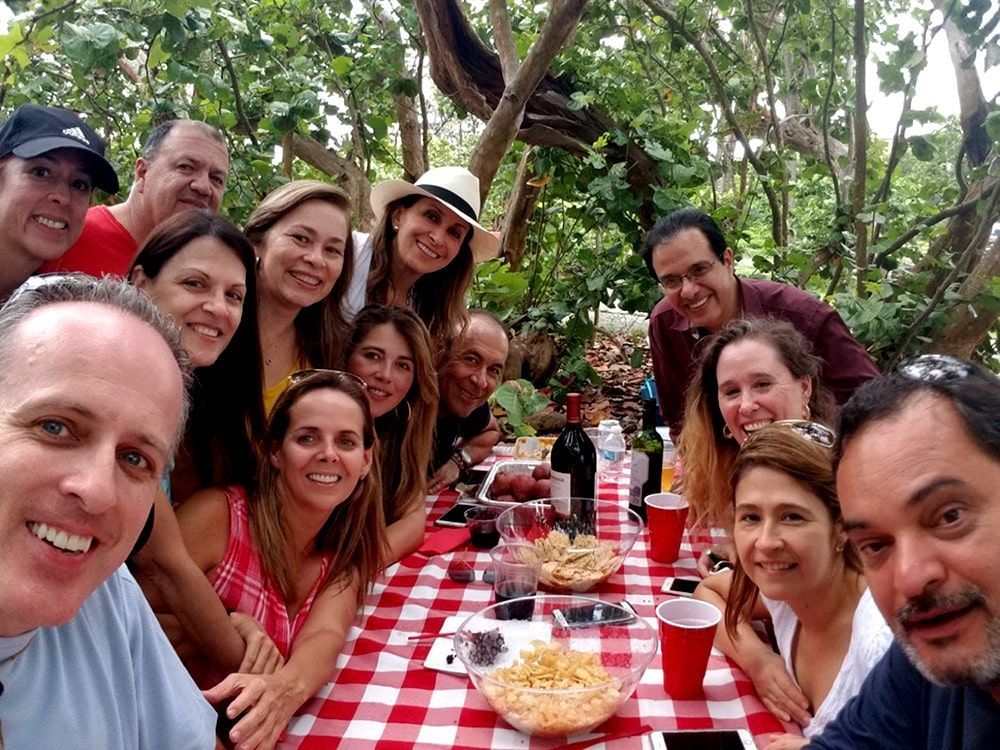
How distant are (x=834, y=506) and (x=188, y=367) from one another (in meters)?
1.34

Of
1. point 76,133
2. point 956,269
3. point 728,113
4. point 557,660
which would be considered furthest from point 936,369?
point 728,113

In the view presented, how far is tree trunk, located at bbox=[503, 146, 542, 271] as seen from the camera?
611 centimetres

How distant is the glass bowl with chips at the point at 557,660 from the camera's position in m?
1.43

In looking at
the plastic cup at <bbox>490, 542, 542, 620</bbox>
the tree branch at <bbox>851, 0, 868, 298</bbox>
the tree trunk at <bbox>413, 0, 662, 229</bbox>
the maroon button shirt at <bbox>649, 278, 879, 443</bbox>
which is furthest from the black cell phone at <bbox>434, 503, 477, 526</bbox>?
the tree trunk at <bbox>413, 0, 662, 229</bbox>

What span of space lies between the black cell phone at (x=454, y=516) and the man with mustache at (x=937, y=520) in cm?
169

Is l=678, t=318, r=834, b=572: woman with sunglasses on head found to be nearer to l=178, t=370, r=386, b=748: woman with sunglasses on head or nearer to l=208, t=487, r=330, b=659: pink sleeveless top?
l=178, t=370, r=386, b=748: woman with sunglasses on head

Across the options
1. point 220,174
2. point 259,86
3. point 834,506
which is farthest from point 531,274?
point 834,506

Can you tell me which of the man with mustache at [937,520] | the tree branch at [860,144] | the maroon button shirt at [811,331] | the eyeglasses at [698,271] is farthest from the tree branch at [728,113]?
the man with mustache at [937,520]

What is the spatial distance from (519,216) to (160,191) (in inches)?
148

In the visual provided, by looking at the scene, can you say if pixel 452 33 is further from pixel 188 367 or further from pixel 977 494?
pixel 977 494

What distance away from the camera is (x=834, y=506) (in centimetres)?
156

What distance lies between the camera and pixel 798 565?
1.53 m

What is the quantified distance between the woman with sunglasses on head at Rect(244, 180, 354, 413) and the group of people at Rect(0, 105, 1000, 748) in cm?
1

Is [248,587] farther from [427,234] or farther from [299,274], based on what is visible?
[427,234]
